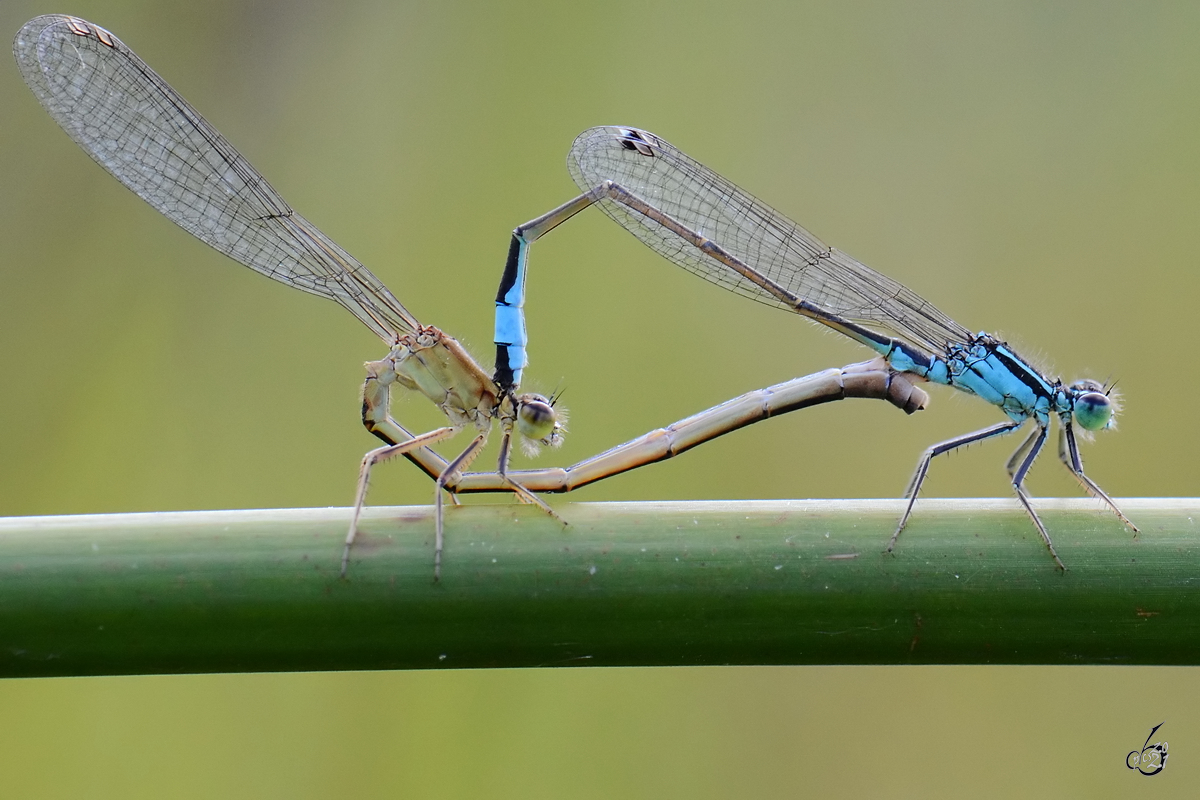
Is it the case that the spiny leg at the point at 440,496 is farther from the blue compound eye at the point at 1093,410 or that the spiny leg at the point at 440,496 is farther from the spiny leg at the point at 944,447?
the blue compound eye at the point at 1093,410

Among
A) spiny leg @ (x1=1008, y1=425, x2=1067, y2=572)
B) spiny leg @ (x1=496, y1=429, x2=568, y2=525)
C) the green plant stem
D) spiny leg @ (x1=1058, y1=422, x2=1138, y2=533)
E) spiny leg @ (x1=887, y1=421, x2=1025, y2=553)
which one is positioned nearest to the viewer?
the green plant stem

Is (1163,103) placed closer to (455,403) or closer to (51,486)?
(455,403)

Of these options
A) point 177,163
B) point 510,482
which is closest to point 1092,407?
point 510,482

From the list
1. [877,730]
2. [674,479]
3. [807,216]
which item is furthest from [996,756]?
[807,216]

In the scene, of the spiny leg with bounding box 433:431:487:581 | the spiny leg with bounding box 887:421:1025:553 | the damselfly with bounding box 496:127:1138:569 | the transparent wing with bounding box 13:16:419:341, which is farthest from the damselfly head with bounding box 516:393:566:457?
the spiny leg with bounding box 887:421:1025:553

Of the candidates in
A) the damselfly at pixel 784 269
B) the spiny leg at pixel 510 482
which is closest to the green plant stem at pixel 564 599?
the spiny leg at pixel 510 482

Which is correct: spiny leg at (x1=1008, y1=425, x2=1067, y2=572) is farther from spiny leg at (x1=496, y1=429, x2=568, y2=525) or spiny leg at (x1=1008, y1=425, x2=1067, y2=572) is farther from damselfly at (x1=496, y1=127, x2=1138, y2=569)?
spiny leg at (x1=496, y1=429, x2=568, y2=525)

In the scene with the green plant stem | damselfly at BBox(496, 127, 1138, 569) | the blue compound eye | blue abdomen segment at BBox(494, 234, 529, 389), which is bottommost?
the green plant stem

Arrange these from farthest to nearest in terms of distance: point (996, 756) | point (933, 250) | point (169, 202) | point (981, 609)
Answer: point (933, 250) < point (996, 756) < point (169, 202) < point (981, 609)
